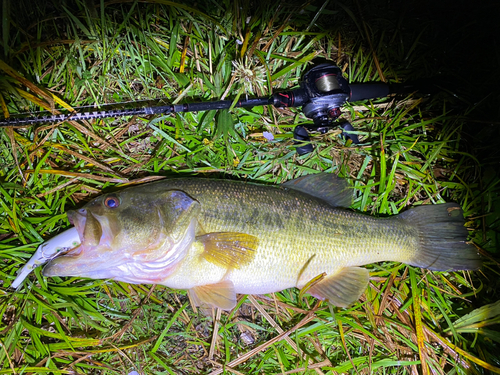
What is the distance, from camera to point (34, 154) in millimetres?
2574

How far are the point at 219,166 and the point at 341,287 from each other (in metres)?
1.50

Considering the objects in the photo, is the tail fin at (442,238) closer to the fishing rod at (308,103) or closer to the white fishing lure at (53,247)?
the fishing rod at (308,103)

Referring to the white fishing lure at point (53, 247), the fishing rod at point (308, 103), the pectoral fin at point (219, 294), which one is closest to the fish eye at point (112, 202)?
the white fishing lure at point (53, 247)

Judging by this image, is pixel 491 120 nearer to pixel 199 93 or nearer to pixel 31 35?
pixel 199 93

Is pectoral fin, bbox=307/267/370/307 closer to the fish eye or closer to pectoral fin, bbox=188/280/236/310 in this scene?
pectoral fin, bbox=188/280/236/310

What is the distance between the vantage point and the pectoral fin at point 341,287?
7.98ft

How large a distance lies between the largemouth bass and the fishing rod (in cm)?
47

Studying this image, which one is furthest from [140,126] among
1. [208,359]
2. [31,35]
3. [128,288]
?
[208,359]

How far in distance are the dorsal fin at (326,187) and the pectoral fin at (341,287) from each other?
0.60m

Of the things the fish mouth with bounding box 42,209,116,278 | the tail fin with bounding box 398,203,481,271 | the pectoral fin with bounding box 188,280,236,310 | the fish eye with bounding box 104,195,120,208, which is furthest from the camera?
the tail fin with bounding box 398,203,481,271

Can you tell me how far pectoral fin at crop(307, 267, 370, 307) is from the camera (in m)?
2.43

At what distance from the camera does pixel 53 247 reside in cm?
223

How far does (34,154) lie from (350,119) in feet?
9.61

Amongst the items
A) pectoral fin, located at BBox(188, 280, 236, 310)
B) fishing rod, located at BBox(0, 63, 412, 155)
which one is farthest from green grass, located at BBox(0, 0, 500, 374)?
pectoral fin, located at BBox(188, 280, 236, 310)
